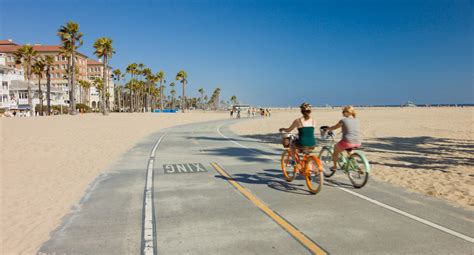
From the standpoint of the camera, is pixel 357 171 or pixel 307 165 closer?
pixel 307 165

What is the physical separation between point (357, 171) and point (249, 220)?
331 centimetres

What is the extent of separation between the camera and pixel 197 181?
841 centimetres

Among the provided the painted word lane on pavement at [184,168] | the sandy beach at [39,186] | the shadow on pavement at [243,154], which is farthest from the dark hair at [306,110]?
the sandy beach at [39,186]

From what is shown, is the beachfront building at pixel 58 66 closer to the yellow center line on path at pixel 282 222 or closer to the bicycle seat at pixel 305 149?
the yellow center line on path at pixel 282 222

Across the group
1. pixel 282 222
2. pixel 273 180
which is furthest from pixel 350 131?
pixel 282 222

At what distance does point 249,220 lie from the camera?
5441 millimetres

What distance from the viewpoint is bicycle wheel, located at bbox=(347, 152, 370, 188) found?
23.8ft

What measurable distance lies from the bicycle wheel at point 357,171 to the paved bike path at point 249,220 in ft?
0.81

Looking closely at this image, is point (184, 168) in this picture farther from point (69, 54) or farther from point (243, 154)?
point (69, 54)

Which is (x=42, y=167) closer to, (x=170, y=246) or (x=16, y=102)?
(x=170, y=246)

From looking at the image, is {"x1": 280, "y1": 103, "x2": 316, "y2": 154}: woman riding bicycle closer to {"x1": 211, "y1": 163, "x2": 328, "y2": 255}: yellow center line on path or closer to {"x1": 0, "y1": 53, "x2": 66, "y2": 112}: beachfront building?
{"x1": 211, "y1": 163, "x2": 328, "y2": 255}: yellow center line on path

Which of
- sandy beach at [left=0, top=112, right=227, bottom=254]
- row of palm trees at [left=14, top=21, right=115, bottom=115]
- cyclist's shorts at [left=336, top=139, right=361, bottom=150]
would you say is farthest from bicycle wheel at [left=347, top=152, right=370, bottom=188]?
row of palm trees at [left=14, top=21, right=115, bottom=115]

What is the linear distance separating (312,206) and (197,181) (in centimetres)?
335

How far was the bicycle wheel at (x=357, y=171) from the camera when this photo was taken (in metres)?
7.26
